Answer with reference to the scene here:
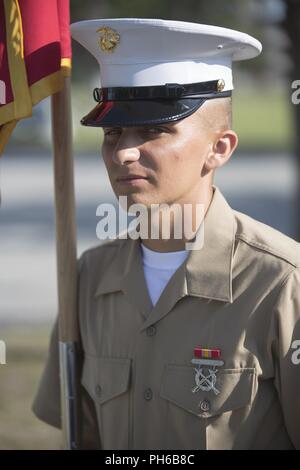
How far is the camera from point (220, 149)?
2883mm

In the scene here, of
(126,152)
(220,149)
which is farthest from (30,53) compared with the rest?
(220,149)

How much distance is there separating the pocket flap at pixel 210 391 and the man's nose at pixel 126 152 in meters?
0.64

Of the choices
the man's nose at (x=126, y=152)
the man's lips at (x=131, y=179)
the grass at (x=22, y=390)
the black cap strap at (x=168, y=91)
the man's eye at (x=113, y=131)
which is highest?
the black cap strap at (x=168, y=91)

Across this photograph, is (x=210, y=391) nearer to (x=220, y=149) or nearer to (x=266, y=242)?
(x=266, y=242)

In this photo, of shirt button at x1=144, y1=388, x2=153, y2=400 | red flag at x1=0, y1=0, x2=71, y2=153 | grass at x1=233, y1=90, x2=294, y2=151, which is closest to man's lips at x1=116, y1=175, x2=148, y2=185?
red flag at x1=0, y1=0, x2=71, y2=153

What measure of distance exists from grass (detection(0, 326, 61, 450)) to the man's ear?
1961 millimetres

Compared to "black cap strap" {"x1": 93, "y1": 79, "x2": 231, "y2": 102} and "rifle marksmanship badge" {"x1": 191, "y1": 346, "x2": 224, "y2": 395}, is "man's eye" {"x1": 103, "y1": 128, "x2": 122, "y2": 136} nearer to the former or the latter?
"black cap strap" {"x1": 93, "y1": 79, "x2": 231, "y2": 102}

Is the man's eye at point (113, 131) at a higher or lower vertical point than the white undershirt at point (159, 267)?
higher

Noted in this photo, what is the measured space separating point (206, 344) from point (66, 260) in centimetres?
60

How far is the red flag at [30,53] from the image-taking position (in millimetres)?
2898

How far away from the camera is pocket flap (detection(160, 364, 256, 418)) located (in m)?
2.71

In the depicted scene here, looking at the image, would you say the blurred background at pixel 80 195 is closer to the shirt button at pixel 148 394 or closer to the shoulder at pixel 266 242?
the shirt button at pixel 148 394

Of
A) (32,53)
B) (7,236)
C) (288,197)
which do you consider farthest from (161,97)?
(288,197)

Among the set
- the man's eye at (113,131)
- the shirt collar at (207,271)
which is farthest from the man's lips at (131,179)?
the shirt collar at (207,271)
